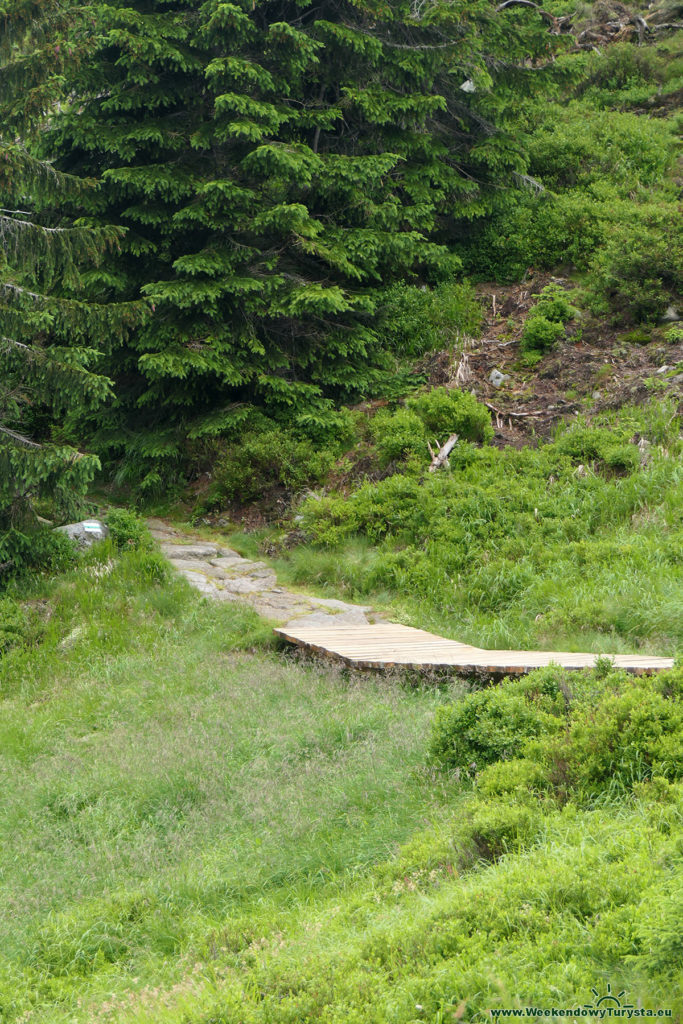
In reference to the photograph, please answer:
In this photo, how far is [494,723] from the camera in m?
5.49

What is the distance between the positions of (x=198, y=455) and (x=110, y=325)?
366cm

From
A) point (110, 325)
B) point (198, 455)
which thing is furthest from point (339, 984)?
point (198, 455)

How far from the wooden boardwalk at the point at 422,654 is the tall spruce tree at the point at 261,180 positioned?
5.19 meters

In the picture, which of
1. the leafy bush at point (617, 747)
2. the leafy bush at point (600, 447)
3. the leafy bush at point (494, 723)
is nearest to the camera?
the leafy bush at point (617, 747)

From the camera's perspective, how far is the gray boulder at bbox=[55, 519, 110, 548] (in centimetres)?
1096

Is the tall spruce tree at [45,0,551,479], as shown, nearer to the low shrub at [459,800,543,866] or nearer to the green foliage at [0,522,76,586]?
the green foliage at [0,522,76,586]

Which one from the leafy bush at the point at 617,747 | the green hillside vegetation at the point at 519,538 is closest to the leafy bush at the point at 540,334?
the green hillside vegetation at the point at 519,538

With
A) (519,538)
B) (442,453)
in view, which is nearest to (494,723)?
(519,538)

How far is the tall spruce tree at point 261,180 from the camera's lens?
42.1 feet

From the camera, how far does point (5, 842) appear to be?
5668mm

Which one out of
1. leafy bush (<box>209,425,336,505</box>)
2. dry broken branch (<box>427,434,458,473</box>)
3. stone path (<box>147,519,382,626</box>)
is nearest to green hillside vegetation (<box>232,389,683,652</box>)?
dry broken branch (<box>427,434,458,473</box>)

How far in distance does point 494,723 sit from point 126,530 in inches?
270

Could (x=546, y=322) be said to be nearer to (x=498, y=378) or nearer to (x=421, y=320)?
(x=498, y=378)

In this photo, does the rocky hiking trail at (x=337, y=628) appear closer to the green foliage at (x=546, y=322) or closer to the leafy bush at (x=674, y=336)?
the green foliage at (x=546, y=322)
